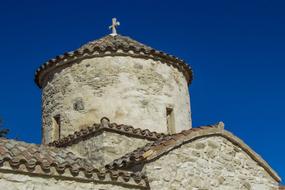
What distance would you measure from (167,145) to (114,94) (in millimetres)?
2538

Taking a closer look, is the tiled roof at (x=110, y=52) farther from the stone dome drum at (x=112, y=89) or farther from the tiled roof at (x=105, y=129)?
the tiled roof at (x=105, y=129)

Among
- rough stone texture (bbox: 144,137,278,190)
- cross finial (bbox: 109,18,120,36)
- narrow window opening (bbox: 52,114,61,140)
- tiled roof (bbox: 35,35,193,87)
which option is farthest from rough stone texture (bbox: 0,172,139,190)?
cross finial (bbox: 109,18,120,36)

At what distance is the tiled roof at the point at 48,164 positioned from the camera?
23.5 feet

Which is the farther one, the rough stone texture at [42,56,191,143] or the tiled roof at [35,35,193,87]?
the tiled roof at [35,35,193,87]

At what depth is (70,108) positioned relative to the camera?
1097cm

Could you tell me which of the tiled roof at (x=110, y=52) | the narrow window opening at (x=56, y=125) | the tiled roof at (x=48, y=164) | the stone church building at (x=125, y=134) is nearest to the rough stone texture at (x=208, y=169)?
the stone church building at (x=125, y=134)

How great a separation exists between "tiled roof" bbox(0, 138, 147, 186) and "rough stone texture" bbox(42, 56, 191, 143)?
1611 millimetres

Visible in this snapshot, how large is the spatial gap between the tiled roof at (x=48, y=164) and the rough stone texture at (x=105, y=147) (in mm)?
506

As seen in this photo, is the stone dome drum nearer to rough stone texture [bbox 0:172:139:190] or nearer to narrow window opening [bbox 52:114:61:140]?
narrow window opening [bbox 52:114:61:140]

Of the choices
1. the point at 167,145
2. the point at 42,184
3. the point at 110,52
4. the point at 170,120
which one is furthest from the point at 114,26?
the point at 42,184

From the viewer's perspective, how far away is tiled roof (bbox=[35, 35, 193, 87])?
36.4ft

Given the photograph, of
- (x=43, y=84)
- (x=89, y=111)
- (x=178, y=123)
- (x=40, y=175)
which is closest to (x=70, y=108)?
(x=89, y=111)

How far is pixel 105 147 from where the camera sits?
9.62 meters

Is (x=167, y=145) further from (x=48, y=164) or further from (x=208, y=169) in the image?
(x=48, y=164)
